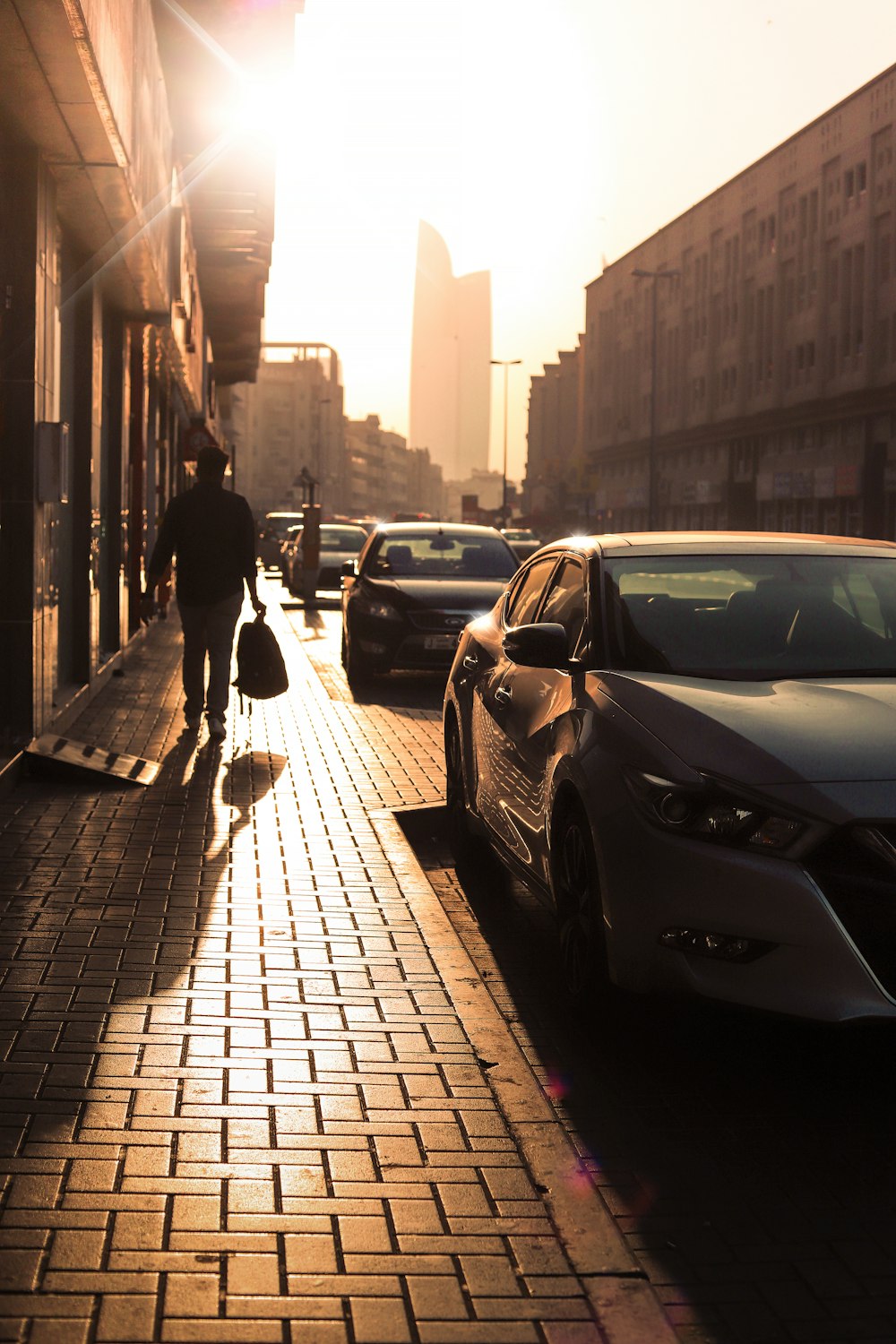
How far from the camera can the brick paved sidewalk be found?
321 cm

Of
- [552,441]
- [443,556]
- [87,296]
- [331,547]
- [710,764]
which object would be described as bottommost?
[331,547]

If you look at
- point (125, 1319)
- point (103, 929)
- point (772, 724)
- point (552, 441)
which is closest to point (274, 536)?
point (103, 929)

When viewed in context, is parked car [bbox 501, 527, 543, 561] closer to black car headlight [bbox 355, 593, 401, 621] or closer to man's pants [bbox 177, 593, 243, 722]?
black car headlight [bbox 355, 593, 401, 621]

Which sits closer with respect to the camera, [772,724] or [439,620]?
[772,724]

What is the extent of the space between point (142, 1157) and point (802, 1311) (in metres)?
1.43

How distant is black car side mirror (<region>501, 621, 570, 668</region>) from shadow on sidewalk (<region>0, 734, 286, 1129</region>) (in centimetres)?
139

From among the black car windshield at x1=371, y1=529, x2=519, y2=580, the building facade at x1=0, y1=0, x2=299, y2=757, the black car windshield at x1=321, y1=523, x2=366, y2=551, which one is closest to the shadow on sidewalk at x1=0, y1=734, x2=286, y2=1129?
the building facade at x1=0, y1=0, x2=299, y2=757

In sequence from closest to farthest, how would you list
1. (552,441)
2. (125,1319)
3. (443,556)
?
(125,1319) → (443,556) → (552,441)

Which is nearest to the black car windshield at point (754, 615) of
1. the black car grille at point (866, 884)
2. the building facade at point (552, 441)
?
the black car grille at point (866, 884)

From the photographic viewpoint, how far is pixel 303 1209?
363 centimetres

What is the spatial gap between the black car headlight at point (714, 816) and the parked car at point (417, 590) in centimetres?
1167

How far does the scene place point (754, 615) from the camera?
6.03 metres

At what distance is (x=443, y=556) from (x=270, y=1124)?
46.0 ft

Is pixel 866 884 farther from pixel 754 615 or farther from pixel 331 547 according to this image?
pixel 331 547
